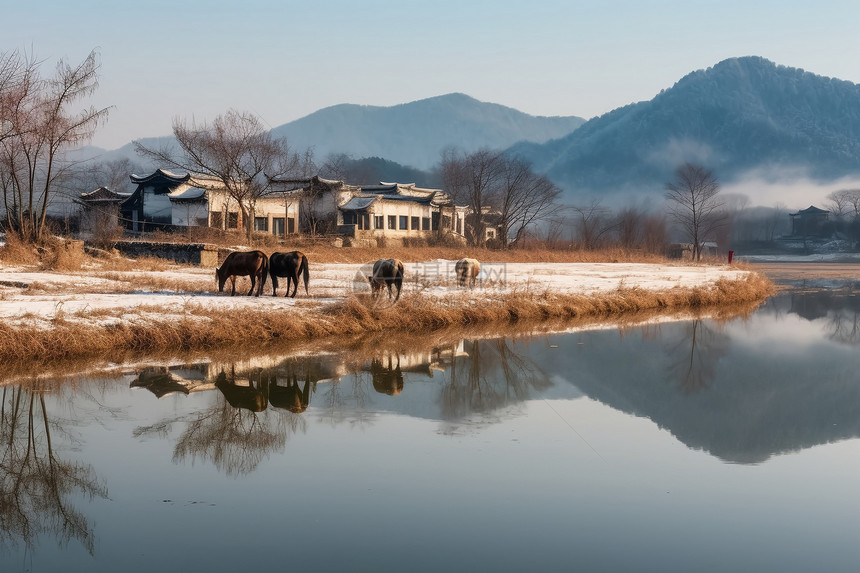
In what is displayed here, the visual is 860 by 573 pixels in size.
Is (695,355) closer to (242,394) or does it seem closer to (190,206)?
(242,394)

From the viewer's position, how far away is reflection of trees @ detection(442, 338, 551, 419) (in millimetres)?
11539

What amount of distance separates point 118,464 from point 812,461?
7.61 metres

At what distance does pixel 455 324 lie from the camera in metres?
18.9

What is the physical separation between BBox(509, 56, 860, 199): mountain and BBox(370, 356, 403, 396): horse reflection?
150982mm

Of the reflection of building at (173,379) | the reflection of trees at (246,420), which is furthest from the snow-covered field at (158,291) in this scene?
the reflection of trees at (246,420)

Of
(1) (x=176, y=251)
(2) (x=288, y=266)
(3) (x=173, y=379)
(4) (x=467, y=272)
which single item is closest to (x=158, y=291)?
(2) (x=288, y=266)

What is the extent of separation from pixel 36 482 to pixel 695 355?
42.3 ft

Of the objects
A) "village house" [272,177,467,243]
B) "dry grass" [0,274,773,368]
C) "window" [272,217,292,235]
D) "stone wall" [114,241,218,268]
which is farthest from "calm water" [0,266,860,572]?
"window" [272,217,292,235]

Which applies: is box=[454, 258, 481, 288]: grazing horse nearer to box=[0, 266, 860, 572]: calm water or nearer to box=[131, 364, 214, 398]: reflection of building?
box=[0, 266, 860, 572]: calm water

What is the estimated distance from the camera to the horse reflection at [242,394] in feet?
36.3

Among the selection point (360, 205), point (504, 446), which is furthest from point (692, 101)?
point (504, 446)

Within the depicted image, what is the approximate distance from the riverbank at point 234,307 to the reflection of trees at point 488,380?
3.06m

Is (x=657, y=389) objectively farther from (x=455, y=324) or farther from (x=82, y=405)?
(x=82, y=405)

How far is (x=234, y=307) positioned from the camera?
16.5m
